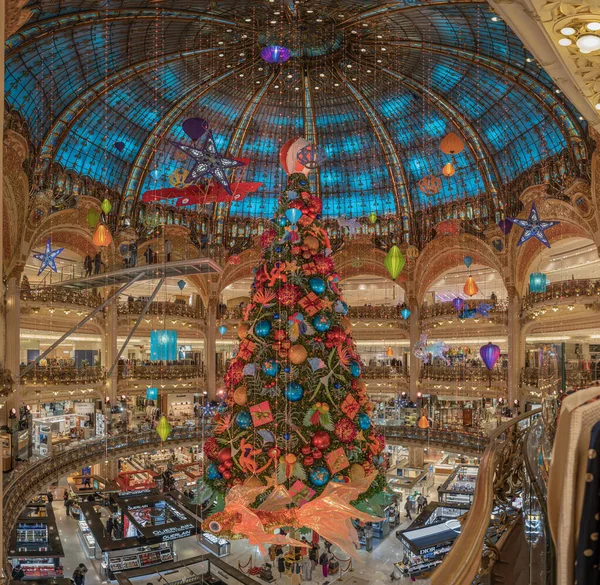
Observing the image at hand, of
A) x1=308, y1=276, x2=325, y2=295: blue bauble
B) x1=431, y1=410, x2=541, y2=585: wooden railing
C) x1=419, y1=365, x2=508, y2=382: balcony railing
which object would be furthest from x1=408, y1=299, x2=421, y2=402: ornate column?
x1=431, y1=410, x2=541, y2=585: wooden railing

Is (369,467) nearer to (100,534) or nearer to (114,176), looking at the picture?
(100,534)

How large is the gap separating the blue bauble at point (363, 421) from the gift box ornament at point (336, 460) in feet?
2.30

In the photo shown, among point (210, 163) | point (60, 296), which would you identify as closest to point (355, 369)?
point (210, 163)

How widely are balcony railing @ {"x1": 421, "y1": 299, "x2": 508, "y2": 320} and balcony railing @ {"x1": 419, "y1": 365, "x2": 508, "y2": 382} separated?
291 cm

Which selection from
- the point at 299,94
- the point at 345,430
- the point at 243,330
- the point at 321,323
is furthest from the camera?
the point at 299,94

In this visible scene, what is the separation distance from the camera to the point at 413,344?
3222 centimetres

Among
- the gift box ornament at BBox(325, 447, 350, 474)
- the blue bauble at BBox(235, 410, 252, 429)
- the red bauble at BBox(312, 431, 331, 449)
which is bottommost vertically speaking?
the gift box ornament at BBox(325, 447, 350, 474)

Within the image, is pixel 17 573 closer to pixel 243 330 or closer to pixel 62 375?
pixel 62 375

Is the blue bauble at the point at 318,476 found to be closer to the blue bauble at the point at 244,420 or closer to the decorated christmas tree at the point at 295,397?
the decorated christmas tree at the point at 295,397

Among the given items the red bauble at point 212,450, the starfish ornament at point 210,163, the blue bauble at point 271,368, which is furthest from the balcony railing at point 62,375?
the blue bauble at point 271,368

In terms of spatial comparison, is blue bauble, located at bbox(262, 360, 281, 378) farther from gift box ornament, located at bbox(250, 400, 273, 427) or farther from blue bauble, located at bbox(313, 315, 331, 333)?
blue bauble, located at bbox(313, 315, 331, 333)

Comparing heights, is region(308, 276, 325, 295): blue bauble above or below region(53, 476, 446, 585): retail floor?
above

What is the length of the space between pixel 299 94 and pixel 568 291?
51.7ft

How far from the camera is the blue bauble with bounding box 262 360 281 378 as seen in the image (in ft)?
32.5
